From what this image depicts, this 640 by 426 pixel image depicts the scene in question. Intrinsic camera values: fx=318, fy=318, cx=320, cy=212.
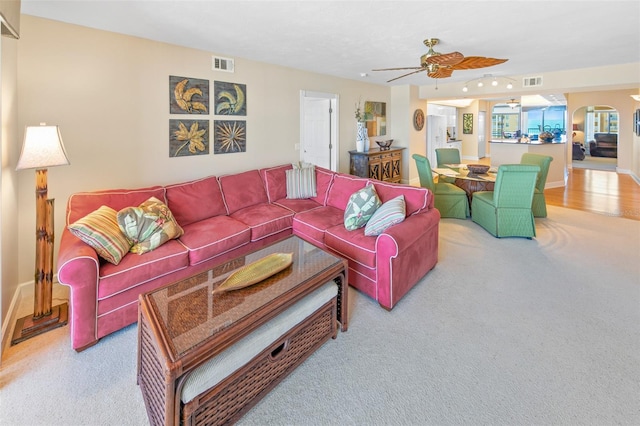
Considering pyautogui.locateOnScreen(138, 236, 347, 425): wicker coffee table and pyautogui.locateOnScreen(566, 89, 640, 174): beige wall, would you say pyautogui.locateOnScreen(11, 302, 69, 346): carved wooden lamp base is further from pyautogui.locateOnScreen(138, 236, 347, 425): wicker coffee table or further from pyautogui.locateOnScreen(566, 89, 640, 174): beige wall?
pyautogui.locateOnScreen(566, 89, 640, 174): beige wall

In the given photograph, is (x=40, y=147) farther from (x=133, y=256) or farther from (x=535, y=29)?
(x=535, y=29)

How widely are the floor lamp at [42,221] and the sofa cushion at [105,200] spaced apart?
13.1 inches

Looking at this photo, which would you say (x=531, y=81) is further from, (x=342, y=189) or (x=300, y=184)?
(x=300, y=184)

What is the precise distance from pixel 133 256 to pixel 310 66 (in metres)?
3.79

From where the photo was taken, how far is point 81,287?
213 centimetres

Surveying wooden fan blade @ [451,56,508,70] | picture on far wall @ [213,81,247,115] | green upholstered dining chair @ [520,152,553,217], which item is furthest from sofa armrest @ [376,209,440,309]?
green upholstered dining chair @ [520,152,553,217]

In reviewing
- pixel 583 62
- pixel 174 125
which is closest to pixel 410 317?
pixel 174 125

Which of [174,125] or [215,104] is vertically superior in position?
[215,104]

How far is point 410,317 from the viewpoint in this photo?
2570 millimetres

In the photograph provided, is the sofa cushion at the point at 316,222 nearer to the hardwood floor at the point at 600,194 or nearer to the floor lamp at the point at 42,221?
the floor lamp at the point at 42,221

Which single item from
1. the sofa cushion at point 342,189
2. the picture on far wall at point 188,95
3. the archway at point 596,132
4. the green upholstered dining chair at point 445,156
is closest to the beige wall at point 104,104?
the picture on far wall at point 188,95

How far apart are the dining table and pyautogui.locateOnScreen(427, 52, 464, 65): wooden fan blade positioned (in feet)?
6.74

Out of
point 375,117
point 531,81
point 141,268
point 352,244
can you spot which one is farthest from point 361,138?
point 141,268

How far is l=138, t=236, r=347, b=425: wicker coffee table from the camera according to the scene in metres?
1.45
